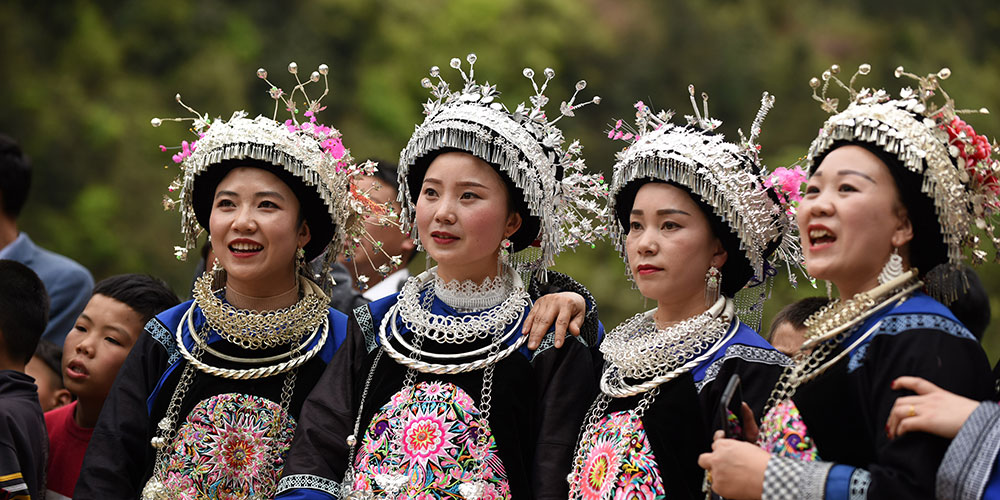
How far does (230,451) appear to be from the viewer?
166 inches

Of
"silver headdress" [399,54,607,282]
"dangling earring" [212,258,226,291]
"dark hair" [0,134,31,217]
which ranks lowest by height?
"dangling earring" [212,258,226,291]

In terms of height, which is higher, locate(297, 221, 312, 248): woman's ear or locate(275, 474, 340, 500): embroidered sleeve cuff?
locate(297, 221, 312, 248): woman's ear

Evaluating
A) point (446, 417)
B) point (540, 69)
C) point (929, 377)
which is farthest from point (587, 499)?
point (540, 69)

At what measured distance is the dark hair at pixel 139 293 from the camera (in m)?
4.99

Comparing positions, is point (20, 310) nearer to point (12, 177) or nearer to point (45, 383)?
point (45, 383)

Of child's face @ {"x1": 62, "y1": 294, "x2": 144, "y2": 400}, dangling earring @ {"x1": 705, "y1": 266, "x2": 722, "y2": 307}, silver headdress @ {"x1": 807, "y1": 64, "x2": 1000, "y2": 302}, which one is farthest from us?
child's face @ {"x1": 62, "y1": 294, "x2": 144, "y2": 400}

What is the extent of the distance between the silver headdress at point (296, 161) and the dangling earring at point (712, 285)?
1.31m

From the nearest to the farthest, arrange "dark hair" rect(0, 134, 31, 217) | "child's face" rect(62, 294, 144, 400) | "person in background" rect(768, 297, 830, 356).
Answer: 1. "person in background" rect(768, 297, 830, 356)
2. "child's face" rect(62, 294, 144, 400)
3. "dark hair" rect(0, 134, 31, 217)

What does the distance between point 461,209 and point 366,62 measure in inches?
380

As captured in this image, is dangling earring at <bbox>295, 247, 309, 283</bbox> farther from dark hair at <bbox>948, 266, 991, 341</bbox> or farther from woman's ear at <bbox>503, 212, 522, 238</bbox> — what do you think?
dark hair at <bbox>948, 266, 991, 341</bbox>

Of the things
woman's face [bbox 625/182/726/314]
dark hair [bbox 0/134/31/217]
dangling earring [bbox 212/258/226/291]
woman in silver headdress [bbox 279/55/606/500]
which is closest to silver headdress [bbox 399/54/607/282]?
woman in silver headdress [bbox 279/55/606/500]

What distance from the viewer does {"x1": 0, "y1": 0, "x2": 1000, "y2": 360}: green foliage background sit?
12695 millimetres

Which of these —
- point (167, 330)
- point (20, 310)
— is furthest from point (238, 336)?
point (20, 310)

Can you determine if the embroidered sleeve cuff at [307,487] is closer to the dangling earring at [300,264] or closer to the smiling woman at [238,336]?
the smiling woman at [238,336]
